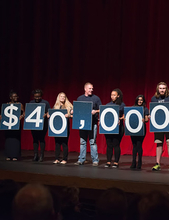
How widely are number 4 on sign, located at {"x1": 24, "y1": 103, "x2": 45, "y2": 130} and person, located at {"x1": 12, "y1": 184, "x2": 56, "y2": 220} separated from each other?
3.53 metres

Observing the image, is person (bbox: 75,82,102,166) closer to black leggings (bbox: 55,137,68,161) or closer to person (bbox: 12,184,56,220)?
black leggings (bbox: 55,137,68,161)

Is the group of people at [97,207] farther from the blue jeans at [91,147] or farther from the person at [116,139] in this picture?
the blue jeans at [91,147]

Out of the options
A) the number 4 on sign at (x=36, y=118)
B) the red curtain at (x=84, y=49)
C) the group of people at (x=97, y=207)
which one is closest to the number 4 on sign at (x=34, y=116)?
the number 4 on sign at (x=36, y=118)

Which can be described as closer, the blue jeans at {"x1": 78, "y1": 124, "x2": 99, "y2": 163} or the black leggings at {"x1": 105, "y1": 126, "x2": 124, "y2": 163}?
the black leggings at {"x1": 105, "y1": 126, "x2": 124, "y2": 163}

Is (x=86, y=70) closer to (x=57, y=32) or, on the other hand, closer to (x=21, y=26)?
(x=57, y=32)

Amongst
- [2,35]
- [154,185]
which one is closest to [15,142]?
[154,185]

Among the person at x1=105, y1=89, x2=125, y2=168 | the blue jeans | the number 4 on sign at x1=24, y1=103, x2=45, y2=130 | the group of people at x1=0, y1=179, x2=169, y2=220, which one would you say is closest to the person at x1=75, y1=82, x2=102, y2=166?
the blue jeans

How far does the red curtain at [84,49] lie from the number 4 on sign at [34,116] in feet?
7.65

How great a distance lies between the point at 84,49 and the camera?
704 centimetres

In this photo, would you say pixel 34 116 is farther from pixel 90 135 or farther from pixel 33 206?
pixel 33 206

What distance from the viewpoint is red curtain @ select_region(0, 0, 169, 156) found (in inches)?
248

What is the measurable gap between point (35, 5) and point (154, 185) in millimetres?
5695

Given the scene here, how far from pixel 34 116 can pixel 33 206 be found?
371 centimetres

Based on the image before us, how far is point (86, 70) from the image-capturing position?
6.96 m
